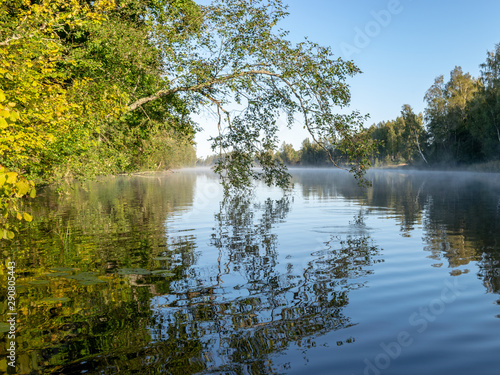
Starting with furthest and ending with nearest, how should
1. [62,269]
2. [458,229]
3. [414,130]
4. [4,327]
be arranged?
[414,130] → [458,229] → [62,269] → [4,327]

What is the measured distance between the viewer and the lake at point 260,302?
6.82 m

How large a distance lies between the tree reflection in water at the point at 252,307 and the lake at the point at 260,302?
35mm

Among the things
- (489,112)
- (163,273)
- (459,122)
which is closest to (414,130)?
(459,122)

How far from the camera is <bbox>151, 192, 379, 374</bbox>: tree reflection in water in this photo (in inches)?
275

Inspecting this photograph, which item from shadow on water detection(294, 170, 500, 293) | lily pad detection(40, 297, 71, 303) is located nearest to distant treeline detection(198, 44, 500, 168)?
shadow on water detection(294, 170, 500, 293)

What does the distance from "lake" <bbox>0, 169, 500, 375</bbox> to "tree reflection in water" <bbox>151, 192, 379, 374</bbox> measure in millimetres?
35

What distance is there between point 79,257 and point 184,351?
382 inches

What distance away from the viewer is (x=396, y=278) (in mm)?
11430

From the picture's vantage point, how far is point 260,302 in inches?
376

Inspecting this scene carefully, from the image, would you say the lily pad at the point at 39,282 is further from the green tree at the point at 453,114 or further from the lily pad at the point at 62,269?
the green tree at the point at 453,114

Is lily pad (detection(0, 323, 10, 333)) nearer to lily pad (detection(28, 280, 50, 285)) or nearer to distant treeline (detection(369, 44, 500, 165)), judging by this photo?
lily pad (detection(28, 280, 50, 285))

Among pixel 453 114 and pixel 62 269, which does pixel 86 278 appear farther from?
pixel 453 114

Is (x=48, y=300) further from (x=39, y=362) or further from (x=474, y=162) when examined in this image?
(x=474, y=162)

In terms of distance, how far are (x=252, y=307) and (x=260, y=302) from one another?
384 mm
